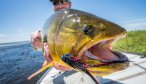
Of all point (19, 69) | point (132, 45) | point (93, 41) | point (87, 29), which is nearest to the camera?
point (93, 41)

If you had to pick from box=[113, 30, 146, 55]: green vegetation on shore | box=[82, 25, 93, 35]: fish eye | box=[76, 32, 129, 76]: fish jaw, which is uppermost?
box=[82, 25, 93, 35]: fish eye

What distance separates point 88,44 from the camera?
193cm

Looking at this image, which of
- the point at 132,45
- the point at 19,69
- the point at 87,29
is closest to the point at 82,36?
the point at 87,29

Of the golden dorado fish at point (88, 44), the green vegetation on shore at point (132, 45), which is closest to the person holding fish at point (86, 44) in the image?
the golden dorado fish at point (88, 44)

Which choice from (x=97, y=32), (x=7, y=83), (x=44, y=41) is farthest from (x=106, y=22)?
(x=7, y=83)

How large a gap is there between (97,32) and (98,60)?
280 millimetres

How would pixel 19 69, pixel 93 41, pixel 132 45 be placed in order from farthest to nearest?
1. pixel 19 69
2. pixel 132 45
3. pixel 93 41

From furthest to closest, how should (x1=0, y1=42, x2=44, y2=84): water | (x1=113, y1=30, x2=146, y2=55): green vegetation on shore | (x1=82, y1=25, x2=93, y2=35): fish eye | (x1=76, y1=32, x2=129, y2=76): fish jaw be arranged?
1. (x1=0, y1=42, x2=44, y2=84): water
2. (x1=113, y1=30, x2=146, y2=55): green vegetation on shore
3. (x1=82, y1=25, x2=93, y2=35): fish eye
4. (x1=76, y1=32, x2=129, y2=76): fish jaw

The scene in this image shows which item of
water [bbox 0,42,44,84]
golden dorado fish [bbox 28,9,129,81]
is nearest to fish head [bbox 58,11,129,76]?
golden dorado fish [bbox 28,9,129,81]

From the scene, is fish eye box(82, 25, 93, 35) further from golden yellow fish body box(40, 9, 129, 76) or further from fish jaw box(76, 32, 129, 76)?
fish jaw box(76, 32, 129, 76)

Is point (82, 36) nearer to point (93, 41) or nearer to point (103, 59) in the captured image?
point (93, 41)

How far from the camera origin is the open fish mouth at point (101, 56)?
74.2 inches

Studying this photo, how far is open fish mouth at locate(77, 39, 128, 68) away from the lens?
1.89 meters

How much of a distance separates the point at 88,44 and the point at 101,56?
0.72 feet
